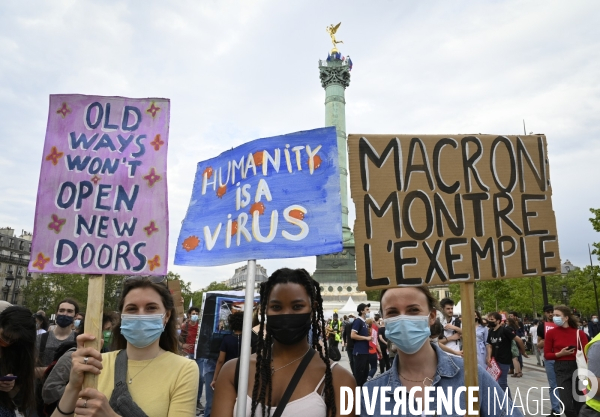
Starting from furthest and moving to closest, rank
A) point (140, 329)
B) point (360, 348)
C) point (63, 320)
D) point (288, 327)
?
point (360, 348) < point (63, 320) < point (140, 329) < point (288, 327)

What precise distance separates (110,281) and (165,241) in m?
48.3

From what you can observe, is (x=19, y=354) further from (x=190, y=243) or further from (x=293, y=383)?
(x=293, y=383)

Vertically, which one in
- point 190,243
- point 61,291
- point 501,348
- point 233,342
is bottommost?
point 501,348

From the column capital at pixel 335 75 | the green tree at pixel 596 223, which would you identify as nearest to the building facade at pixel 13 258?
the column capital at pixel 335 75

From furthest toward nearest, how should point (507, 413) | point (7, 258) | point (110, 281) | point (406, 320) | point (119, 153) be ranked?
point (7, 258)
point (110, 281)
point (119, 153)
point (406, 320)
point (507, 413)

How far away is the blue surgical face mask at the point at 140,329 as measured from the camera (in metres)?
2.69

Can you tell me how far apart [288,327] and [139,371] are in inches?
34.8

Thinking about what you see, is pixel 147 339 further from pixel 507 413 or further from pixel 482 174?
pixel 482 174

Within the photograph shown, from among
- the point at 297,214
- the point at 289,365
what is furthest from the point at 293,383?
the point at 297,214

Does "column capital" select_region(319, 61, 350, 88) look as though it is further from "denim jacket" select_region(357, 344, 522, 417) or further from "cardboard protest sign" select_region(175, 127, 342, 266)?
"denim jacket" select_region(357, 344, 522, 417)

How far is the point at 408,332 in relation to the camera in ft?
8.15

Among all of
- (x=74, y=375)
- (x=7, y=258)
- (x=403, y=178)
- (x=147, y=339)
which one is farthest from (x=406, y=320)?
(x=7, y=258)

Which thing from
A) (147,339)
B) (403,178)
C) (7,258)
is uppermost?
(7,258)

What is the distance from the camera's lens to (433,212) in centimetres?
295
